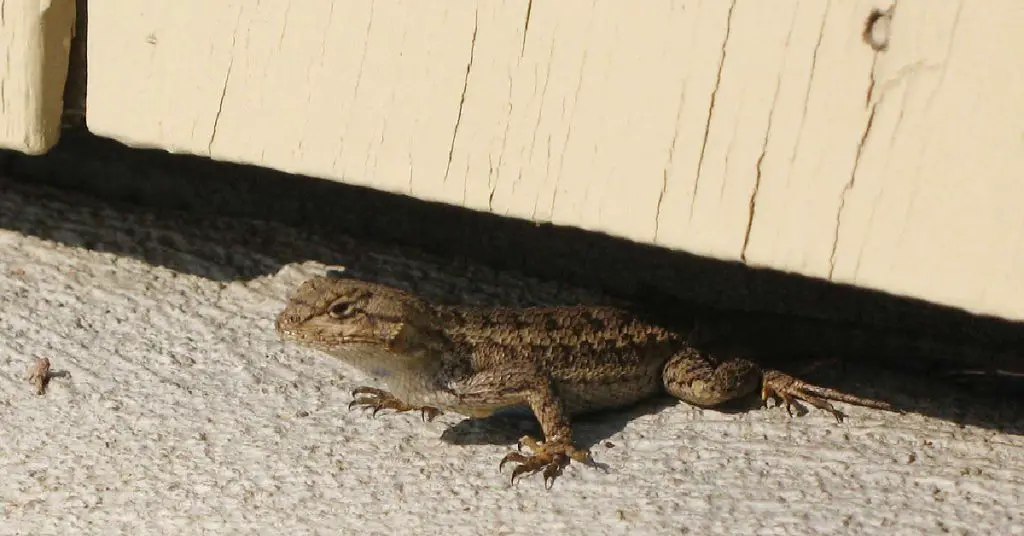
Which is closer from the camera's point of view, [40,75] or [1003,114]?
[1003,114]

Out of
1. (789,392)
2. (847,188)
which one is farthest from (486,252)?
(847,188)

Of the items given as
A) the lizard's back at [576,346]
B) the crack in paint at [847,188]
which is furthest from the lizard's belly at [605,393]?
the crack in paint at [847,188]

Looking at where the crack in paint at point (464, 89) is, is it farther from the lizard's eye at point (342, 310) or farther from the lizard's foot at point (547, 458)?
the lizard's foot at point (547, 458)

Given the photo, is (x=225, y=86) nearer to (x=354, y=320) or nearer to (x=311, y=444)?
(x=354, y=320)

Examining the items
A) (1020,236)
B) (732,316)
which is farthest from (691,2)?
(732,316)

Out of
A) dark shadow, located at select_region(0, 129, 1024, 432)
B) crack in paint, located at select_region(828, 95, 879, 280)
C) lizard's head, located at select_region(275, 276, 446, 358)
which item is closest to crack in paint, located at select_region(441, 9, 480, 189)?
lizard's head, located at select_region(275, 276, 446, 358)

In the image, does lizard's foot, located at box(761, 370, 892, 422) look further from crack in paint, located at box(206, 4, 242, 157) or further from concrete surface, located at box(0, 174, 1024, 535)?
crack in paint, located at box(206, 4, 242, 157)

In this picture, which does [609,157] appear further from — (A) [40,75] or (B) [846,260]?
(A) [40,75]
